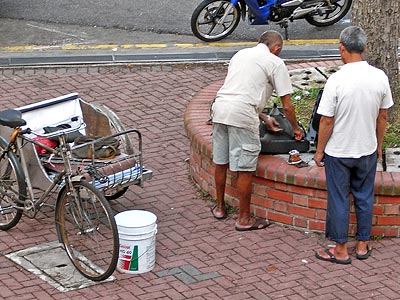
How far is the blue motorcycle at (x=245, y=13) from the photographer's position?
12789mm

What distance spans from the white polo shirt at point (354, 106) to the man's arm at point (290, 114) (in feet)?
1.74

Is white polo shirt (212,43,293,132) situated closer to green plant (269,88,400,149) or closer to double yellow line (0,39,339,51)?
green plant (269,88,400,149)

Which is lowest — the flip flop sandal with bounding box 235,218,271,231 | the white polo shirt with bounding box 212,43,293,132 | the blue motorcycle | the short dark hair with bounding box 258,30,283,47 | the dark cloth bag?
the flip flop sandal with bounding box 235,218,271,231

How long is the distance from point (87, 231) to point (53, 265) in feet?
1.31

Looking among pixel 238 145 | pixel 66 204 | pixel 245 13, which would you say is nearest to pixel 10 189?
pixel 66 204

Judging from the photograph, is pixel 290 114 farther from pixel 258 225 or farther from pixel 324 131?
pixel 258 225

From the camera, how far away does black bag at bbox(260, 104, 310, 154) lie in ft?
27.0

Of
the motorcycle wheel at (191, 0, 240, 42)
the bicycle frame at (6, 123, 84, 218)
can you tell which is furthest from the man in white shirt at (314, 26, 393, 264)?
the motorcycle wheel at (191, 0, 240, 42)

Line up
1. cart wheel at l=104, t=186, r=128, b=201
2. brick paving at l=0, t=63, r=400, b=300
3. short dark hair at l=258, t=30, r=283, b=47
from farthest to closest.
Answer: cart wheel at l=104, t=186, r=128, b=201
short dark hair at l=258, t=30, r=283, b=47
brick paving at l=0, t=63, r=400, b=300

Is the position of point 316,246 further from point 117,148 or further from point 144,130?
point 144,130

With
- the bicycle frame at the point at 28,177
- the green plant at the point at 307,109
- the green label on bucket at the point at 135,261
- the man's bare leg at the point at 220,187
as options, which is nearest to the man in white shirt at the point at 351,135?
the man's bare leg at the point at 220,187

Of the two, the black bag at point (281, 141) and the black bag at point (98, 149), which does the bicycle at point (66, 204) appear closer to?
the black bag at point (98, 149)

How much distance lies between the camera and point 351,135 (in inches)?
290

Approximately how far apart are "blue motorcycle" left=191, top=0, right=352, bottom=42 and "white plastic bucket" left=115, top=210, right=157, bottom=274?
5.66 m
